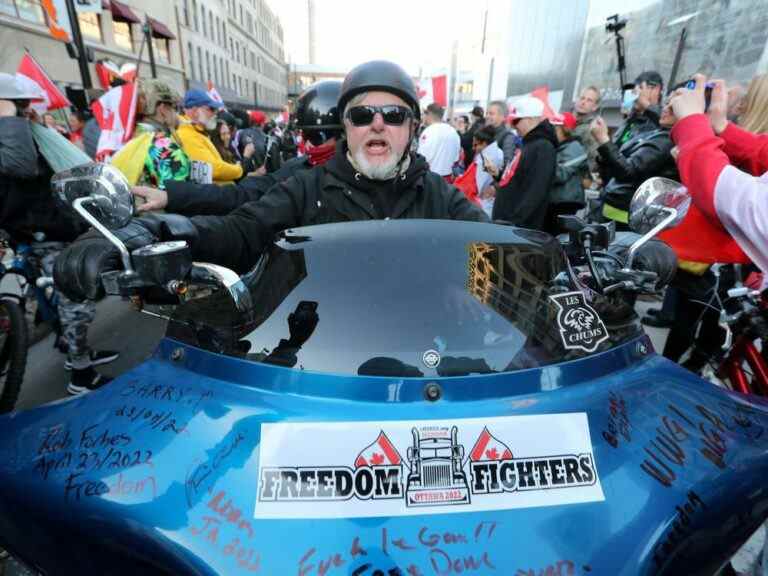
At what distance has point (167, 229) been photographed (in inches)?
66.1

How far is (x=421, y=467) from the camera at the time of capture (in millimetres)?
917

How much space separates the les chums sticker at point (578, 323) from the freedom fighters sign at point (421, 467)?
10.6 inches

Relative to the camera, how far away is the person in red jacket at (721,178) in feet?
5.47

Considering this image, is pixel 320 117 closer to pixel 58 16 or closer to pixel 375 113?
pixel 375 113

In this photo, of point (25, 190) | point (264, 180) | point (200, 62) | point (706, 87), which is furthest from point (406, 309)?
point (200, 62)

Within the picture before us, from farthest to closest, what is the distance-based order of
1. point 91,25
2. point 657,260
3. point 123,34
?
1. point 123,34
2. point 91,25
3. point 657,260

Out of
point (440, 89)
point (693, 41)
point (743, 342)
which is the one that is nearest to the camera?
point (743, 342)

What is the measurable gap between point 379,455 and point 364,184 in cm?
171

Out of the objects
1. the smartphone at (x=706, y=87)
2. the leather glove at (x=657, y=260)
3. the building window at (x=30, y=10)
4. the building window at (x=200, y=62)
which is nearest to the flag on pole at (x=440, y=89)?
the smartphone at (x=706, y=87)

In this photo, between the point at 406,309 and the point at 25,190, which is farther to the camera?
the point at 25,190

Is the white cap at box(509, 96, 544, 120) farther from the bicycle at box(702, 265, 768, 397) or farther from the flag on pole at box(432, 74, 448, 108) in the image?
the flag on pole at box(432, 74, 448, 108)

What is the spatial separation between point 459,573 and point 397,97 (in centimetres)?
225

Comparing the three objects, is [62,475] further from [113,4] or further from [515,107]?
[113,4]

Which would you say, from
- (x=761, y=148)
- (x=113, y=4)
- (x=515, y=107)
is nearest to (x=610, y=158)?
(x=515, y=107)
